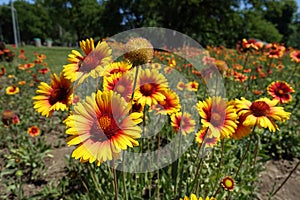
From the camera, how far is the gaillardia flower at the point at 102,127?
80cm

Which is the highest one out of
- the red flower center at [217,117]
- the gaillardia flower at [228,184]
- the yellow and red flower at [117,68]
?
the yellow and red flower at [117,68]

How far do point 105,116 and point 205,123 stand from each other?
0.41m

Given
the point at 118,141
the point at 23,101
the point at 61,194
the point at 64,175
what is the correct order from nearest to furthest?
the point at 118,141, the point at 61,194, the point at 64,175, the point at 23,101

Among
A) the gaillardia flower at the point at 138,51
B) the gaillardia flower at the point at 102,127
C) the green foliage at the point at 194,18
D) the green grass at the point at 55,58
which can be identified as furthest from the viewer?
the green foliage at the point at 194,18

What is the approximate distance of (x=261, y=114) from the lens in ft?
3.77

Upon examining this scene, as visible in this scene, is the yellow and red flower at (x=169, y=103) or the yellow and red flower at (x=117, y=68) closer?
the yellow and red flower at (x=117, y=68)

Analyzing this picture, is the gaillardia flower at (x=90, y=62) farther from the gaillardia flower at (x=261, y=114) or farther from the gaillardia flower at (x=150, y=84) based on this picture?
the gaillardia flower at (x=261, y=114)

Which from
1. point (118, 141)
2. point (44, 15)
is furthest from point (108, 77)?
point (44, 15)

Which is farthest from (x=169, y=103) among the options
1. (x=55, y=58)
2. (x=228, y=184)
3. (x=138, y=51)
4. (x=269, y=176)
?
(x=55, y=58)

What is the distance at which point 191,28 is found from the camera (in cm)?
2095

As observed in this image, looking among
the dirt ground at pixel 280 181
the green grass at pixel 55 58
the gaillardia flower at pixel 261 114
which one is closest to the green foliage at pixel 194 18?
the green grass at pixel 55 58

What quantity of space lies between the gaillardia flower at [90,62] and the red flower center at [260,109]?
2.32 ft

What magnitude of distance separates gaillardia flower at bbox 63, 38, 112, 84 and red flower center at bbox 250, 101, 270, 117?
0.71 metres

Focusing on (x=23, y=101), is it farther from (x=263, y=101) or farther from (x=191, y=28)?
(x=191, y=28)
